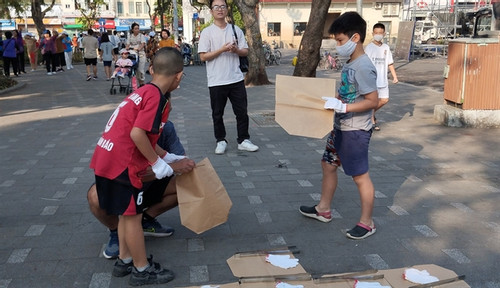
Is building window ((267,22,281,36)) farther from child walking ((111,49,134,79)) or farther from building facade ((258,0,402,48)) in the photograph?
child walking ((111,49,134,79))

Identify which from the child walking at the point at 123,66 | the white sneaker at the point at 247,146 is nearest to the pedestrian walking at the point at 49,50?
the child walking at the point at 123,66

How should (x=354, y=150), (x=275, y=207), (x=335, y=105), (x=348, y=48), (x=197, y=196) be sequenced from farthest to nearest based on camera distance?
1. (x=275, y=207)
2. (x=354, y=150)
3. (x=348, y=48)
4. (x=335, y=105)
5. (x=197, y=196)

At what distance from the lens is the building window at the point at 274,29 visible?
47.6m

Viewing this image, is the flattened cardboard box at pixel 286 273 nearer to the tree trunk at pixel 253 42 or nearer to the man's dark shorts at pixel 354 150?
the man's dark shorts at pixel 354 150

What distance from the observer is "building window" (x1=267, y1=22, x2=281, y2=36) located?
1872 inches

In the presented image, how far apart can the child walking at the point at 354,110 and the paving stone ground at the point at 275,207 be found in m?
0.42

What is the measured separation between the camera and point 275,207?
15.5 ft

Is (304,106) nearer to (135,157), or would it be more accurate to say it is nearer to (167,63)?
(167,63)

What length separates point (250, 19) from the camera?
14.0 metres

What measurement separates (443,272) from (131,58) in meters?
10.9

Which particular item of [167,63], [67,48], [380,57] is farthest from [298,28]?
[167,63]

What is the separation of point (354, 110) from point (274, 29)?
1792 inches

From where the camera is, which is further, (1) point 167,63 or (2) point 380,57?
(2) point 380,57

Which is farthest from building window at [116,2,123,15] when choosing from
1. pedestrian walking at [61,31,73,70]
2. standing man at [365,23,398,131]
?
standing man at [365,23,398,131]
